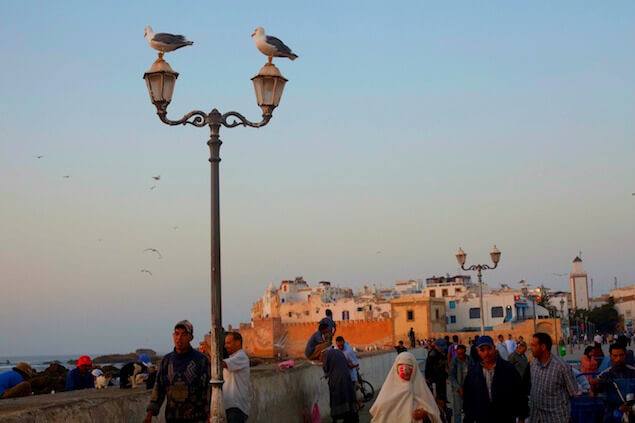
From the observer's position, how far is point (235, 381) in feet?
27.0

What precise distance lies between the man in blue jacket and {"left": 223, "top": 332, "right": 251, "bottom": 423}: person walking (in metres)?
2.26

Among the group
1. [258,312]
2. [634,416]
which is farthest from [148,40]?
[258,312]

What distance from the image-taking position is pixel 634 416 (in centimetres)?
736

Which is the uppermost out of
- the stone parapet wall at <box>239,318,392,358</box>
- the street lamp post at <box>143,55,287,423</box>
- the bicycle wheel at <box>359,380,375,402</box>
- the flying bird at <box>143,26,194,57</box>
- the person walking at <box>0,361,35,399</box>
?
the flying bird at <box>143,26,194,57</box>

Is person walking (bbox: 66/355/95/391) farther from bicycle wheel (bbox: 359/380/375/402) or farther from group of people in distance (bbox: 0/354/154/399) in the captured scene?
bicycle wheel (bbox: 359/380/375/402)

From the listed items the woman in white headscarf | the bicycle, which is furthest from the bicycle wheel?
the woman in white headscarf

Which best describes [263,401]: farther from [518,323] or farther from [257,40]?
[518,323]

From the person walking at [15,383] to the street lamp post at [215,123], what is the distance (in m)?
2.73

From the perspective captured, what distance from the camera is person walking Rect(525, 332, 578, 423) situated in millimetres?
7281

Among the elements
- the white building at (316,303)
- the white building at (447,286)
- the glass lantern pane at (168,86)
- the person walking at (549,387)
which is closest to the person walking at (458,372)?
the person walking at (549,387)

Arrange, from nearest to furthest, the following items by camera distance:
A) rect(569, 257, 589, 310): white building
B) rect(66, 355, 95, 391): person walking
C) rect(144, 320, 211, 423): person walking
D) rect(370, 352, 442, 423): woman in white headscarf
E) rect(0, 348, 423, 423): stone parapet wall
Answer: rect(0, 348, 423, 423): stone parapet wall → rect(144, 320, 211, 423): person walking → rect(370, 352, 442, 423): woman in white headscarf → rect(66, 355, 95, 391): person walking → rect(569, 257, 589, 310): white building

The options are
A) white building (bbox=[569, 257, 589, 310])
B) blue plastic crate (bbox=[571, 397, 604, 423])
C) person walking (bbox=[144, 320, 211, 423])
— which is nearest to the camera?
person walking (bbox=[144, 320, 211, 423])

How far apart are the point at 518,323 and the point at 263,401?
74.7m

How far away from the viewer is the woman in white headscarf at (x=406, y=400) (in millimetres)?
7258
